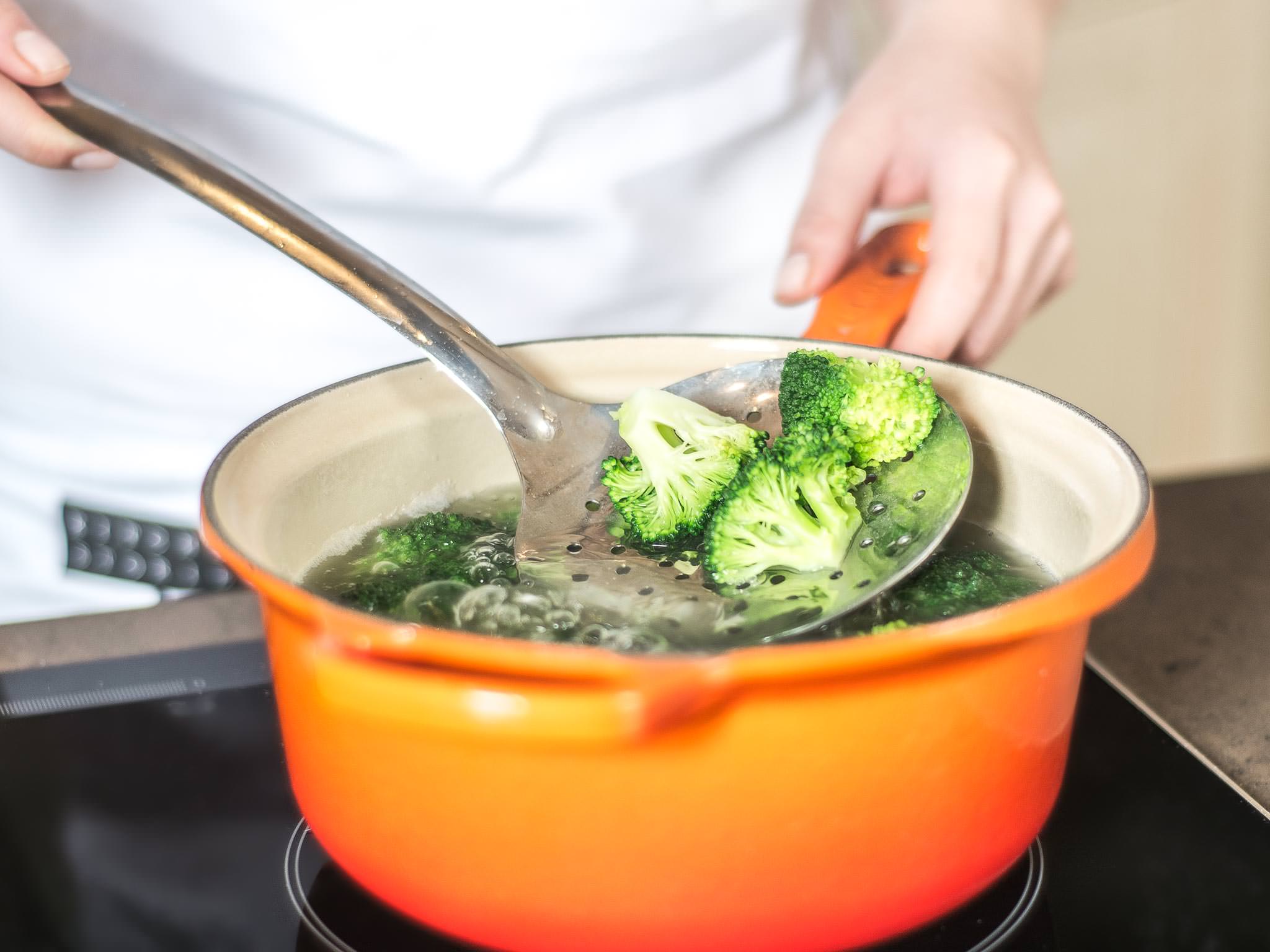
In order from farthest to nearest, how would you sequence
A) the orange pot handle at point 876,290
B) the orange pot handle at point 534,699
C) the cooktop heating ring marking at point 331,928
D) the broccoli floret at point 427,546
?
the orange pot handle at point 876,290, the broccoli floret at point 427,546, the cooktop heating ring marking at point 331,928, the orange pot handle at point 534,699

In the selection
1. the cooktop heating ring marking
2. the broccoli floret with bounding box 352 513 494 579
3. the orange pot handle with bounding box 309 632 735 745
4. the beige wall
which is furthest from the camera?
the beige wall

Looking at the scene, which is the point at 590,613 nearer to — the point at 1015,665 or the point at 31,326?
the point at 1015,665

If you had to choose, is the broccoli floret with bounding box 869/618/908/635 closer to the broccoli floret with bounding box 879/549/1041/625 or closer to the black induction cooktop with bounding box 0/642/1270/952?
the broccoli floret with bounding box 879/549/1041/625

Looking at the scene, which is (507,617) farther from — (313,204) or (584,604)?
(313,204)

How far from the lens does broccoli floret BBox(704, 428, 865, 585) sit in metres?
0.67

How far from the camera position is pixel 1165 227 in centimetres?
276

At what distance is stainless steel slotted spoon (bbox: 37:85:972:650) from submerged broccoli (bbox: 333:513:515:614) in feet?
0.08

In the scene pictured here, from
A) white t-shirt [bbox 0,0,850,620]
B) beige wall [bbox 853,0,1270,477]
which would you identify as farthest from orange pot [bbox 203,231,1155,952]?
beige wall [bbox 853,0,1270,477]

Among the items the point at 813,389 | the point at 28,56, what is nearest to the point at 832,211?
the point at 813,389

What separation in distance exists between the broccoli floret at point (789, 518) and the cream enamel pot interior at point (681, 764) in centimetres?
14

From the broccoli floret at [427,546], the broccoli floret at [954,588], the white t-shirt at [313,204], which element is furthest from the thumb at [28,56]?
the broccoli floret at [954,588]

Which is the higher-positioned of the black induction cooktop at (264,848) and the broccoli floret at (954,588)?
the broccoli floret at (954,588)

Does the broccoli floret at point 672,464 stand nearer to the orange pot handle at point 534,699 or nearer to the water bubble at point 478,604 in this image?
the water bubble at point 478,604

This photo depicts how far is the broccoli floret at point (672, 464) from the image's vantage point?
0.75 metres
